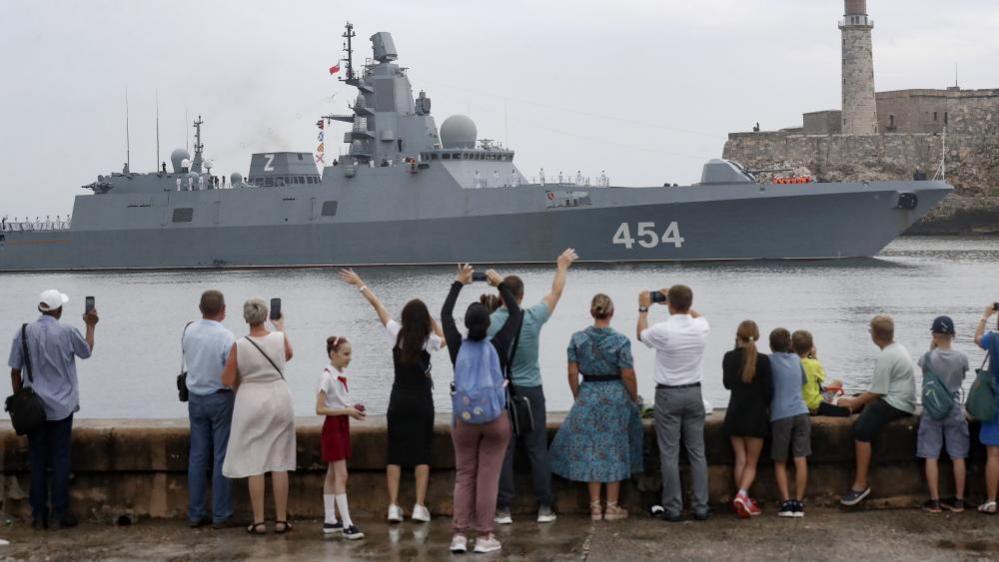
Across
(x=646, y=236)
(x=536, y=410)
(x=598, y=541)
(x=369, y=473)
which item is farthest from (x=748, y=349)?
(x=646, y=236)

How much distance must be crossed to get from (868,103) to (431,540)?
53.8 metres

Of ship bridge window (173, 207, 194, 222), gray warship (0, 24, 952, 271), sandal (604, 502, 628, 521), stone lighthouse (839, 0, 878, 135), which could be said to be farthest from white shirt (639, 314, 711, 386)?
stone lighthouse (839, 0, 878, 135)

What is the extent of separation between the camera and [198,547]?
15.7 ft

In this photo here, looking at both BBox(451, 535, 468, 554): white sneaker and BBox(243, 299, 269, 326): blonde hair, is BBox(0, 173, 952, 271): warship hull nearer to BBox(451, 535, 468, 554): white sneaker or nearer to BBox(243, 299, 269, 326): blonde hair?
BBox(243, 299, 269, 326): blonde hair

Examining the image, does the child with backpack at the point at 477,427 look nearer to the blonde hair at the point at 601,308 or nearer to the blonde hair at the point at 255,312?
the blonde hair at the point at 601,308

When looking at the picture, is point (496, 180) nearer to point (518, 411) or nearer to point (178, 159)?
point (178, 159)

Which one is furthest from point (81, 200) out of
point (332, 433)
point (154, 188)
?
point (332, 433)

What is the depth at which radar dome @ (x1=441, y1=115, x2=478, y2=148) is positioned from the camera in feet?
123

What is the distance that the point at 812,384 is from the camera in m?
5.35

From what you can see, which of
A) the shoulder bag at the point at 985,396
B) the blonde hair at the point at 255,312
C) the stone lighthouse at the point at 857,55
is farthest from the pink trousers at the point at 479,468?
the stone lighthouse at the point at 857,55

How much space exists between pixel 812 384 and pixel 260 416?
2.26m

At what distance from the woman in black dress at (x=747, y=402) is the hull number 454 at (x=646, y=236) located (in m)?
30.3

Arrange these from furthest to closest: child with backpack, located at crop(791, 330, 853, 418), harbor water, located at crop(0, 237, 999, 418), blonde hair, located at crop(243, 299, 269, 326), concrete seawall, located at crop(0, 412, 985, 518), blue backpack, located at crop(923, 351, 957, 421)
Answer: harbor water, located at crop(0, 237, 999, 418) → child with backpack, located at crop(791, 330, 853, 418) → concrete seawall, located at crop(0, 412, 985, 518) → blue backpack, located at crop(923, 351, 957, 421) → blonde hair, located at crop(243, 299, 269, 326)

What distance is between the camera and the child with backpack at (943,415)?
4941mm
